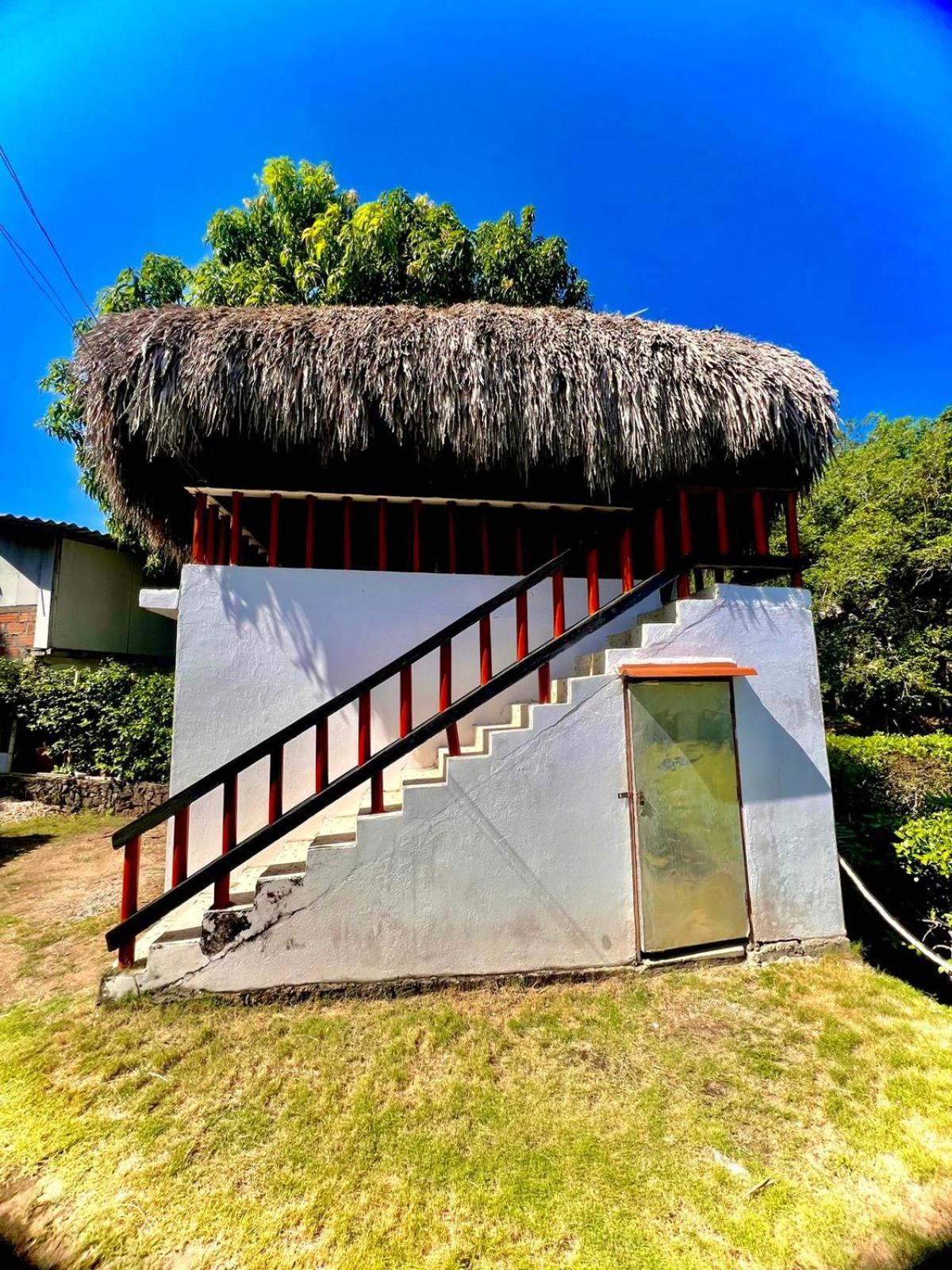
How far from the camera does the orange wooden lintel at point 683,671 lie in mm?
2773

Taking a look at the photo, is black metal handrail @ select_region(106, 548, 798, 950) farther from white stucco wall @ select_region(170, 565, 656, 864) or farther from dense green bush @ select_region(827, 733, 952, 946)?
dense green bush @ select_region(827, 733, 952, 946)

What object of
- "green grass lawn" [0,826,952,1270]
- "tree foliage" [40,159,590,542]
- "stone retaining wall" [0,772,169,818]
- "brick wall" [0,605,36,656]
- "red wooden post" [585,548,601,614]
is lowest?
"green grass lawn" [0,826,952,1270]

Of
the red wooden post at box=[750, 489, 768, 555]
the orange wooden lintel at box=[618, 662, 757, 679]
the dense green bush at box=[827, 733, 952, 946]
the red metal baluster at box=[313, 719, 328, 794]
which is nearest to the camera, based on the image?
the red metal baluster at box=[313, 719, 328, 794]

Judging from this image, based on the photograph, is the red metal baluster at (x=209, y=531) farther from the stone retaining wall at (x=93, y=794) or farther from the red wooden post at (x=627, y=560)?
the stone retaining wall at (x=93, y=794)

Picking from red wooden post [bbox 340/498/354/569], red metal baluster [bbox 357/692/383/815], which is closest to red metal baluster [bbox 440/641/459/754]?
red metal baluster [bbox 357/692/383/815]

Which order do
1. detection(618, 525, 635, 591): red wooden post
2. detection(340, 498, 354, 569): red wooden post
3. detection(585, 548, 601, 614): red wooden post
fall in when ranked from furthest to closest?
1. detection(340, 498, 354, 569): red wooden post
2. detection(618, 525, 635, 591): red wooden post
3. detection(585, 548, 601, 614): red wooden post

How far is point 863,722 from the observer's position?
8188 millimetres

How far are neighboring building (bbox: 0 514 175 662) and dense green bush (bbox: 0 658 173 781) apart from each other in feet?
4.28

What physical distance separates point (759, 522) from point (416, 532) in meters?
2.50

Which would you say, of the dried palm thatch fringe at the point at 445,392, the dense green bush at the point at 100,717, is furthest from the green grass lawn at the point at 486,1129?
the dense green bush at the point at 100,717

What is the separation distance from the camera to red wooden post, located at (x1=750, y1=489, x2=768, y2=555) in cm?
348

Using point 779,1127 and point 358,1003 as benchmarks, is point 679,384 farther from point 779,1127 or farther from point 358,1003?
point 358,1003

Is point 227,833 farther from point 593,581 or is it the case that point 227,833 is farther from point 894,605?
point 894,605

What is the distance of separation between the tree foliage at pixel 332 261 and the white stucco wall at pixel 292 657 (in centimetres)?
511
